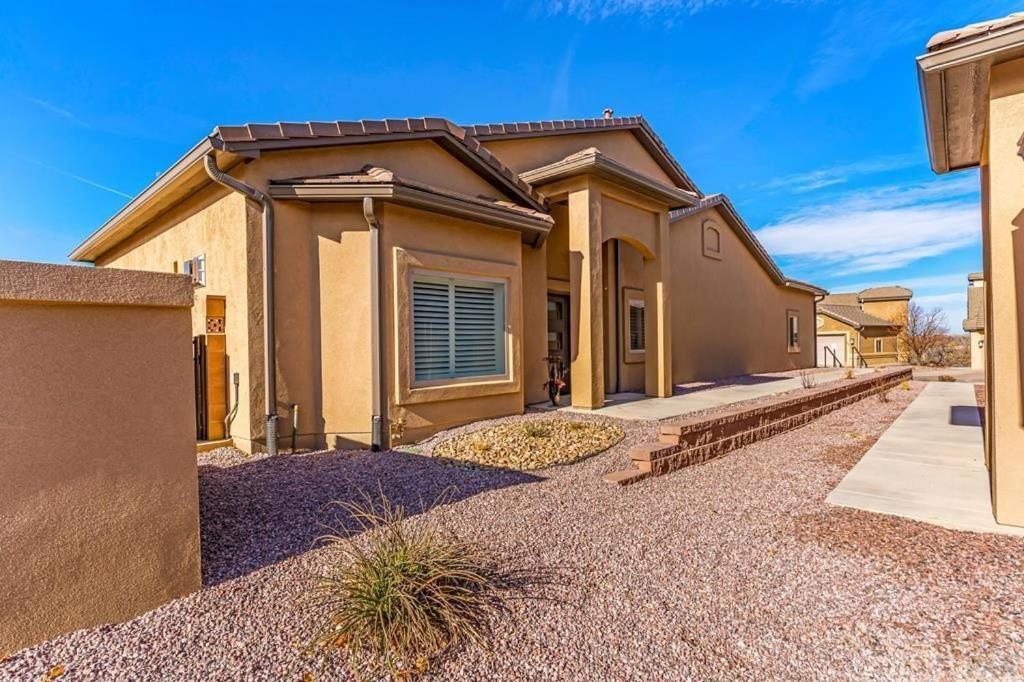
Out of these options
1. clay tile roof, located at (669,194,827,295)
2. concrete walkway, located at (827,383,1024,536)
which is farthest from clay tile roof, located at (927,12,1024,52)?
clay tile roof, located at (669,194,827,295)

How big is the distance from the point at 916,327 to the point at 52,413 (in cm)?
4383

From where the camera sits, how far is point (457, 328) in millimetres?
8859

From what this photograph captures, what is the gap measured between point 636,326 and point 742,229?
7508mm

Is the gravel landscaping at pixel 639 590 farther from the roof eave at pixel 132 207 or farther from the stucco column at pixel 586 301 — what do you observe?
the roof eave at pixel 132 207

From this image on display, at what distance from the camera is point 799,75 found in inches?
553

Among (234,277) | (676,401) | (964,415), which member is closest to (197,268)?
(234,277)

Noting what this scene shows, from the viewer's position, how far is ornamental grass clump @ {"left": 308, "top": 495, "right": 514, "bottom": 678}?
2805mm

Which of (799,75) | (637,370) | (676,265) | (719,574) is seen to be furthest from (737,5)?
(719,574)

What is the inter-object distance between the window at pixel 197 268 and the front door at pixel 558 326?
22.0 ft

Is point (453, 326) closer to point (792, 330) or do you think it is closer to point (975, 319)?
point (792, 330)

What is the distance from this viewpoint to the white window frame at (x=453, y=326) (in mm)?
8141

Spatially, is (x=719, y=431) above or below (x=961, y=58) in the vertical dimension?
below

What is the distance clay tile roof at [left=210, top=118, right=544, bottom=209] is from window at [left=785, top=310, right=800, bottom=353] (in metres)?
16.4

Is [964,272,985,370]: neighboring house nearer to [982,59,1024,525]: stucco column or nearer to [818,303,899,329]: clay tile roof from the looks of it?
[818,303,899,329]: clay tile roof
